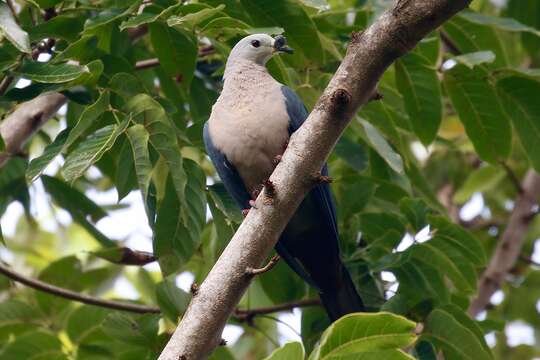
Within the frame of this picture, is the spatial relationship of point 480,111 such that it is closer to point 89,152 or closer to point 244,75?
point 244,75

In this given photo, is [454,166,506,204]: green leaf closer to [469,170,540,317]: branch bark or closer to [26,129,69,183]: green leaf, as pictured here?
[469,170,540,317]: branch bark

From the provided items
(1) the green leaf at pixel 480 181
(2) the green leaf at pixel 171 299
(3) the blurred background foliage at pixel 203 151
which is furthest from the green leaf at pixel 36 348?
(1) the green leaf at pixel 480 181

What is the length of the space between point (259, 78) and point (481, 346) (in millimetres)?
1560

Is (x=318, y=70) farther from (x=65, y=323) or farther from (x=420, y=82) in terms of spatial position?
(x=65, y=323)

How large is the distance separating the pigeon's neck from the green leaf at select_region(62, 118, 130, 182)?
0.93 metres

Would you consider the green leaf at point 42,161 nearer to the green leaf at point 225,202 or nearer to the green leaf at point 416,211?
the green leaf at point 225,202

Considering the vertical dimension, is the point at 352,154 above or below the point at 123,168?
below

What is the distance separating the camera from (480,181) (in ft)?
19.3

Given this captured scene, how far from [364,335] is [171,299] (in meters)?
1.57

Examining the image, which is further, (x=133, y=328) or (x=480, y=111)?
(x=480, y=111)

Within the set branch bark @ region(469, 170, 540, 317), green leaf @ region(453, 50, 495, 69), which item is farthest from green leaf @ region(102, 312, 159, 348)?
branch bark @ region(469, 170, 540, 317)

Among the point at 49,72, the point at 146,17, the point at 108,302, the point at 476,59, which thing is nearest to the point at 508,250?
the point at 476,59

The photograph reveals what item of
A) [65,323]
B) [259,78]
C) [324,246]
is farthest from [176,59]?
[65,323]

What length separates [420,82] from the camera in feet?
13.9
